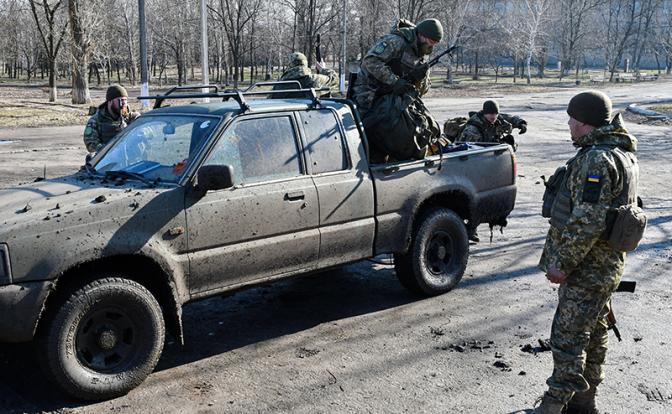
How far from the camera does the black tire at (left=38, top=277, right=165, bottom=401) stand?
13.8 ft

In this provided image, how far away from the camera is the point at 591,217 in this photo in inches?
150

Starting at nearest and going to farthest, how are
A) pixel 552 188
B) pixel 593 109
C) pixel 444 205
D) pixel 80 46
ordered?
pixel 593 109 → pixel 552 188 → pixel 444 205 → pixel 80 46

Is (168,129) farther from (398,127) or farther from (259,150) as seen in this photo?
(398,127)

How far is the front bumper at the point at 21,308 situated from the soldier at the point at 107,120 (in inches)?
163

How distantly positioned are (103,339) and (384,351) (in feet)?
6.65

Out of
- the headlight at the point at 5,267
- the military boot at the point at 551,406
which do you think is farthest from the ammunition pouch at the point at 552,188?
the headlight at the point at 5,267

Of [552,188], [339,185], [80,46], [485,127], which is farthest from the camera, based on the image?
[80,46]

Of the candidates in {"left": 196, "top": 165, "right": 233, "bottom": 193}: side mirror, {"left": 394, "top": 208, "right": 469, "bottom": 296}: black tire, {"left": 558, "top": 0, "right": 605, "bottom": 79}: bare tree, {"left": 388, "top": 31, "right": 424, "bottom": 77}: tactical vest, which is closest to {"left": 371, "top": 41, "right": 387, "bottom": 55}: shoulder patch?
{"left": 388, "top": 31, "right": 424, "bottom": 77}: tactical vest

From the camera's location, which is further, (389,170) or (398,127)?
(398,127)

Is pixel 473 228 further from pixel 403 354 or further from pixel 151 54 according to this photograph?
pixel 151 54

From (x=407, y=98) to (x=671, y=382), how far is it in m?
3.20

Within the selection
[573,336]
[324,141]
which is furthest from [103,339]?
[573,336]

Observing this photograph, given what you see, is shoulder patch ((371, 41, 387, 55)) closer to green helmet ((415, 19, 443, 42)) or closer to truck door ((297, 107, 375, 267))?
green helmet ((415, 19, 443, 42))

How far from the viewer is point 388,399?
4.43 meters
